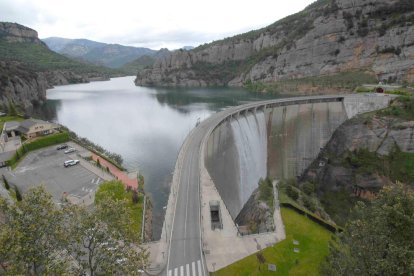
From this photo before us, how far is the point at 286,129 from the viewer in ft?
211

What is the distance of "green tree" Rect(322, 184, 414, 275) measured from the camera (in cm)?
1287

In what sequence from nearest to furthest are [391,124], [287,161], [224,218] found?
1. [224,218]
2. [391,124]
3. [287,161]

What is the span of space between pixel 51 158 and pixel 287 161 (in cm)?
5113

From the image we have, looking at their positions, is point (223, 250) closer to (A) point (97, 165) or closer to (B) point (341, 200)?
(A) point (97, 165)

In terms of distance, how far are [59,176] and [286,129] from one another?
157 ft

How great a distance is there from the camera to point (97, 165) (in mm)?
51469

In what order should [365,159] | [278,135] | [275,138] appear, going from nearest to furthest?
[365,159]
[275,138]
[278,135]

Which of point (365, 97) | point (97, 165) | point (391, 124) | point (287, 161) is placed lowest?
point (287, 161)

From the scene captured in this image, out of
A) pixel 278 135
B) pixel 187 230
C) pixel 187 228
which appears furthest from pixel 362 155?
pixel 187 230

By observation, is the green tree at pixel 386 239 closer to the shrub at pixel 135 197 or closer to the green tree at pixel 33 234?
the green tree at pixel 33 234

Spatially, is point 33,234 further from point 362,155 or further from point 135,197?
point 362,155

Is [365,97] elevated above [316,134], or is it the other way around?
[365,97]

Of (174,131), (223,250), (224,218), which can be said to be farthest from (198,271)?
(174,131)

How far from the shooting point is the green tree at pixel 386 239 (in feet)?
42.2
